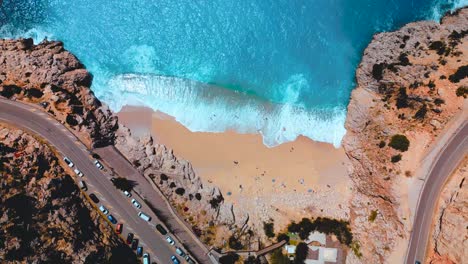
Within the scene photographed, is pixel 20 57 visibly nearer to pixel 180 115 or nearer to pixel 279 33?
pixel 180 115

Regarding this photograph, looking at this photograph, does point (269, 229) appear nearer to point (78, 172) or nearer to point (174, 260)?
point (174, 260)

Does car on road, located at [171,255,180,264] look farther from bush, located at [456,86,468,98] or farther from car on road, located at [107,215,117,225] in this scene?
bush, located at [456,86,468,98]

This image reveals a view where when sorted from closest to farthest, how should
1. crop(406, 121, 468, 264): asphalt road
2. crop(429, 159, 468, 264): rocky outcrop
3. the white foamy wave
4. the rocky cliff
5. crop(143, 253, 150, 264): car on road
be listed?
crop(429, 159, 468, 264): rocky outcrop, crop(143, 253, 150, 264): car on road, crop(406, 121, 468, 264): asphalt road, the rocky cliff, the white foamy wave

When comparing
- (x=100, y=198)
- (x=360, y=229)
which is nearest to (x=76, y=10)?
(x=100, y=198)

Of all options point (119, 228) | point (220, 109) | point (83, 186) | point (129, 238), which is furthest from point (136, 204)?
point (220, 109)

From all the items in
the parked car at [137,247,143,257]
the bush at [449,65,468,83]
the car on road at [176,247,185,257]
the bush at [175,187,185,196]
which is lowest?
the parked car at [137,247,143,257]

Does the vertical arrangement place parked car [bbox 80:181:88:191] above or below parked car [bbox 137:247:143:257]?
above

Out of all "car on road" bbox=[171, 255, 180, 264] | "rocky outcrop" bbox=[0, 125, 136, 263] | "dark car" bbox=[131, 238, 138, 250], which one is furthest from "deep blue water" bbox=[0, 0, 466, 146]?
"car on road" bbox=[171, 255, 180, 264]
